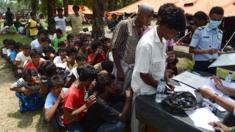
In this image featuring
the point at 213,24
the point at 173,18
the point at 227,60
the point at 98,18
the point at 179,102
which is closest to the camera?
the point at 179,102

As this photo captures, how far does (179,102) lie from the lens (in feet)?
9.34

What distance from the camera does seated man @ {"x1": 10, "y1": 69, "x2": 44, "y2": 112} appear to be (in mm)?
6031

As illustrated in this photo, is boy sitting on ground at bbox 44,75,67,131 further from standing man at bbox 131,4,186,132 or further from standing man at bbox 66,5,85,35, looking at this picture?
standing man at bbox 66,5,85,35

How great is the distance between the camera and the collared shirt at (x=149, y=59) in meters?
3.14

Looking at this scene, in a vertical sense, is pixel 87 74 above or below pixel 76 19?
below

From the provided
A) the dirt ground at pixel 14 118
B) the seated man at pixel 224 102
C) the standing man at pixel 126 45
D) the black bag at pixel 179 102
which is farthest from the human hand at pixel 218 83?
the dirt ground at pixel 14 118

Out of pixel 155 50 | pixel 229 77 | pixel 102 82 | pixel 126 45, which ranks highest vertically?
pixel 155 50

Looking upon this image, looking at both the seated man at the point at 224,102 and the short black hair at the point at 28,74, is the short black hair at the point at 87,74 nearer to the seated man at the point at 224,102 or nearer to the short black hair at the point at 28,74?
the seated man at the point at 224,102

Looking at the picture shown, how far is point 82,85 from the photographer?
14.6 feet

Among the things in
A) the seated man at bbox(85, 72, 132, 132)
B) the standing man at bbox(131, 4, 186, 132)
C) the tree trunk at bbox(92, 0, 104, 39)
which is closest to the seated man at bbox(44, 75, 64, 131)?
the seated man at bbox(85, 72, 132, 132)

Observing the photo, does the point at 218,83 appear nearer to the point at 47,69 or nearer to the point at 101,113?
the point at 101,113

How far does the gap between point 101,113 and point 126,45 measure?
34.2 inches

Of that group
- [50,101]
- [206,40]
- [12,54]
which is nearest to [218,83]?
[206,40]

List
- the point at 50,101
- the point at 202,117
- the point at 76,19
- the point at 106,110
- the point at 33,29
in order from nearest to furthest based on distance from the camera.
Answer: the point at 202,117
the point at 106,110
the point at 50,101
the point at 76,19
the point at 33,29
